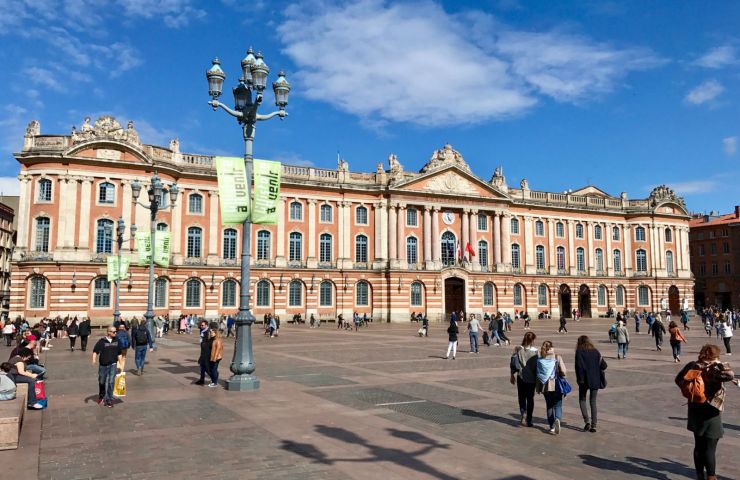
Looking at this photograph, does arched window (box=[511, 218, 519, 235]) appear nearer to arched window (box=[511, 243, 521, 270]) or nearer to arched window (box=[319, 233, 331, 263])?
arched window (box=[511, 243, 521, 270])

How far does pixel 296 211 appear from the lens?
186 feet

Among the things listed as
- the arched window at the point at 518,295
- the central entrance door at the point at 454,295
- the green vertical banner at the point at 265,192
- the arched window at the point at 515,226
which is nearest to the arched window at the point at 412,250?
the central entrance door at the point at 454,295

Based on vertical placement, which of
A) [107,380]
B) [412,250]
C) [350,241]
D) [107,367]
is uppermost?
[350,241]

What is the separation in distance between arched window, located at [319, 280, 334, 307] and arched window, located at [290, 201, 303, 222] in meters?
6.64

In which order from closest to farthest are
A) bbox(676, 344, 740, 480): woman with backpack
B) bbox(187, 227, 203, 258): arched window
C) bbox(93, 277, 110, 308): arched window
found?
bbox(676, 344, 740, 480): woman with backpack < bbox(93, 277, 110, 308): arched window < bbox(187, 227, 203, 258): arched window

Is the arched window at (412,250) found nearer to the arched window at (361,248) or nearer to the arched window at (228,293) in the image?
the arched window at (361,248)

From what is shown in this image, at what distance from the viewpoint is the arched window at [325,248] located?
57406 millimetres

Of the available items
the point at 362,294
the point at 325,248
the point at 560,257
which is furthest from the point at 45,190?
the point at 560,257

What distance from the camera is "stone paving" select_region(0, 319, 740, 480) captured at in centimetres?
823

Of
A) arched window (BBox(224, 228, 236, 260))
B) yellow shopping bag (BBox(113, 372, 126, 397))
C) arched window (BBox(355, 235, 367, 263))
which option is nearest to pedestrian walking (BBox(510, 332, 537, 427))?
yellow shopping bag (BBox(113, 372, 126, 397))

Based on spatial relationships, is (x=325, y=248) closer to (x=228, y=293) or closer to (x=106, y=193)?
(x=228, y=293)

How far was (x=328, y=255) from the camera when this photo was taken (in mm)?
57719

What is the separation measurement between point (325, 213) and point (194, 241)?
504 inches

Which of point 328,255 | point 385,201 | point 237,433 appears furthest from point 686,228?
point 237,433
